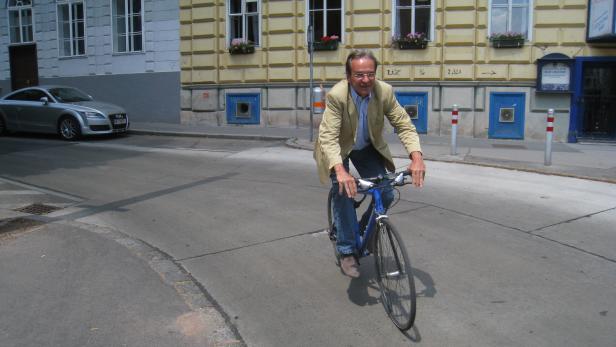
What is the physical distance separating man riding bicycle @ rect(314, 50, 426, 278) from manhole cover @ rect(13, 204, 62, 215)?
183 inches

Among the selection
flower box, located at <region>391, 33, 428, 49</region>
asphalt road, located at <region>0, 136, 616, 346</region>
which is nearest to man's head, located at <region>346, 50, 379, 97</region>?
asphalt road, located at <region>0, 136, 616, 346</region>

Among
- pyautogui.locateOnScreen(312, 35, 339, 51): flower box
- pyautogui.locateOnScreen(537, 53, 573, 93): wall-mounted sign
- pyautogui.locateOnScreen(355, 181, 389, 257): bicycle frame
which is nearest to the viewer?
pyautogui.locateOnScreen(355, 181, 389, 257): bicycle frame

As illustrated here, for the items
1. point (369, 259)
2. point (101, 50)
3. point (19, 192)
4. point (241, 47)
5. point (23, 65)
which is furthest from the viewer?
point (23, 65)

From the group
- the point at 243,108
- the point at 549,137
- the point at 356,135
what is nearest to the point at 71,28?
the point at 243,108

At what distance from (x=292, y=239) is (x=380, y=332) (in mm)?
2352

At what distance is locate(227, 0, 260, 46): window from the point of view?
18.8 meters

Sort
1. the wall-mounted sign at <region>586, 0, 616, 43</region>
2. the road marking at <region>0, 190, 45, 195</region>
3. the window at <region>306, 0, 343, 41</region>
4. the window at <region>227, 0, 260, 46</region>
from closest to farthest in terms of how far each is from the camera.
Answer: the road marking at <region>0, 190, 45, 195</region>, the wall-mounted sign at <region>586, 0, 616, 43</region>, the window at <region>306, 0, 343, 41</region>, the window at <region>227, 0, 260, 46</region>

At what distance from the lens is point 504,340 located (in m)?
3.83

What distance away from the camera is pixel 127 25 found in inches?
816

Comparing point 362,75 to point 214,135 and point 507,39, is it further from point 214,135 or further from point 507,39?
point 507,39

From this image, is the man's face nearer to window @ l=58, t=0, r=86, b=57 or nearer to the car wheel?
the car wheel

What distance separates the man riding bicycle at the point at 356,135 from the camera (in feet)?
14.0

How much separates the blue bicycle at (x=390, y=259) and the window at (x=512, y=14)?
13616mm

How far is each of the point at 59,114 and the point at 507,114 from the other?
12.3m
